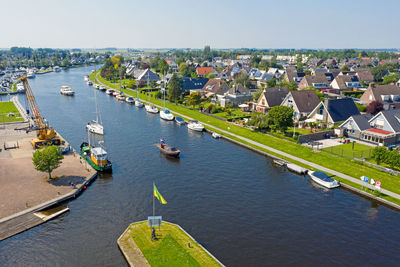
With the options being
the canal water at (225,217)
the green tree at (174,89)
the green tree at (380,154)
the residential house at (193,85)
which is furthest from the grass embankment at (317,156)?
the residential house at (193,85)

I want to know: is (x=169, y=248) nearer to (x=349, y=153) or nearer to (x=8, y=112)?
(x=349, y=153)

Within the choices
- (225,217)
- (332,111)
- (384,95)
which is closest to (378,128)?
(332,111)

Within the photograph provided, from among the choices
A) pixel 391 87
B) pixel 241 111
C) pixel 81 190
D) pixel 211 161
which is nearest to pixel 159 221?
pixel 81 190

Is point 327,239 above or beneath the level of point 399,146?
beneath

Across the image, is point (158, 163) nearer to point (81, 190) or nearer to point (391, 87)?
point (81, 190)

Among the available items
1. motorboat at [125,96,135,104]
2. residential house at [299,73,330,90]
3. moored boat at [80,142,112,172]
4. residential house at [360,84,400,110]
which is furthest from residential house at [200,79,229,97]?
moored boat at [80,142,112,172]

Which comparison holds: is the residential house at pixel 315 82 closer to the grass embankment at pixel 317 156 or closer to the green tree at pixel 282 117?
the grass embankment at pixel 317 156
